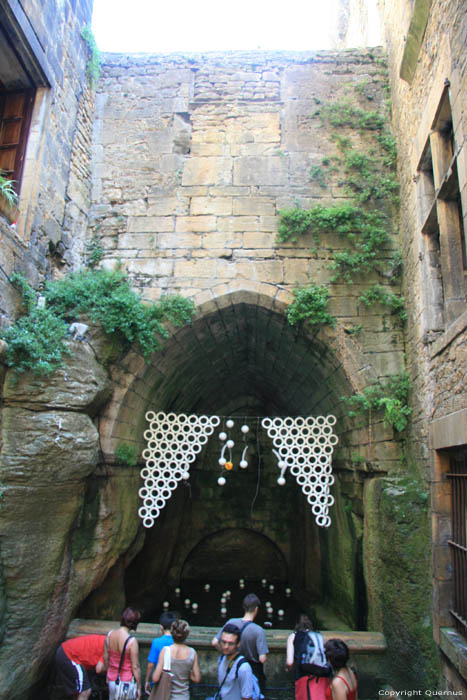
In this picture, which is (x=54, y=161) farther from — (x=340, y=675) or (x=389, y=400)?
(x=340, y=675)

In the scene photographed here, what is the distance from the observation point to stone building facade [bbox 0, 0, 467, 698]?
413cm

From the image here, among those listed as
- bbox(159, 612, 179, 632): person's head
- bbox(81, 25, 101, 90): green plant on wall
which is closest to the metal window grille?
bbox(159, 612, 179, 632): person's head

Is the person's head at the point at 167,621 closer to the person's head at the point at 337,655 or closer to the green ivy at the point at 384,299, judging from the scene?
the person's head at the point at 337,655

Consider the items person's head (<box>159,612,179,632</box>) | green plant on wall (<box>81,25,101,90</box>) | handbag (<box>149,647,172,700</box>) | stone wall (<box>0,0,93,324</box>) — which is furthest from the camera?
green plant on wall (<box>81,25,101,90</box>)

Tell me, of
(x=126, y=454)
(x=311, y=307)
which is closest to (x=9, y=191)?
(x=126, y=454)

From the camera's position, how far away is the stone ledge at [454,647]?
3.37 meters

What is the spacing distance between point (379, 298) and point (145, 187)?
306cm

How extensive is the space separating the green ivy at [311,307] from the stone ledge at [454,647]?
2964 mm

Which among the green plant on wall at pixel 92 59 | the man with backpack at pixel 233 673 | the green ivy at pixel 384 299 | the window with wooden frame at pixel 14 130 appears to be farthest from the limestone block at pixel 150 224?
the man with backpack at pixel 233 673

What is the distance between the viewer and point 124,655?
356 cm

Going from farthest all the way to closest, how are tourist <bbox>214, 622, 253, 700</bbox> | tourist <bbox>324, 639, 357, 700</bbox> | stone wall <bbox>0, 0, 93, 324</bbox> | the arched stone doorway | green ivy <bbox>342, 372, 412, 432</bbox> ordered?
the arched stone doorway
green ivy <bbox>342, 372, 412, 432</bbox>
stone wall <bbox>0, 0, 93, 324</bbox>
tourist <bbox>214, 622, 253, 700</bbox>
tourist <bbox>324, 639, 357, 700</bbox>

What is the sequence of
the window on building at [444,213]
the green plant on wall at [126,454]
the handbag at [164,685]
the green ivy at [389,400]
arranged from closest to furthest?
the handbag at [164,685] < the window on building at [444,213] < the green ivy at [389,400] < the green plant on wall at [126,454]

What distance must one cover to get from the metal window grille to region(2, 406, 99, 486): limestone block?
3.15m

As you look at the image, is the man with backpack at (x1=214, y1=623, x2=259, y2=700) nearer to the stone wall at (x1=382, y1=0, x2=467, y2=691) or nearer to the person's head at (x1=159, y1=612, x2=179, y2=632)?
the person's head at (x1=159, y1=612, x2=179, y2=632)
